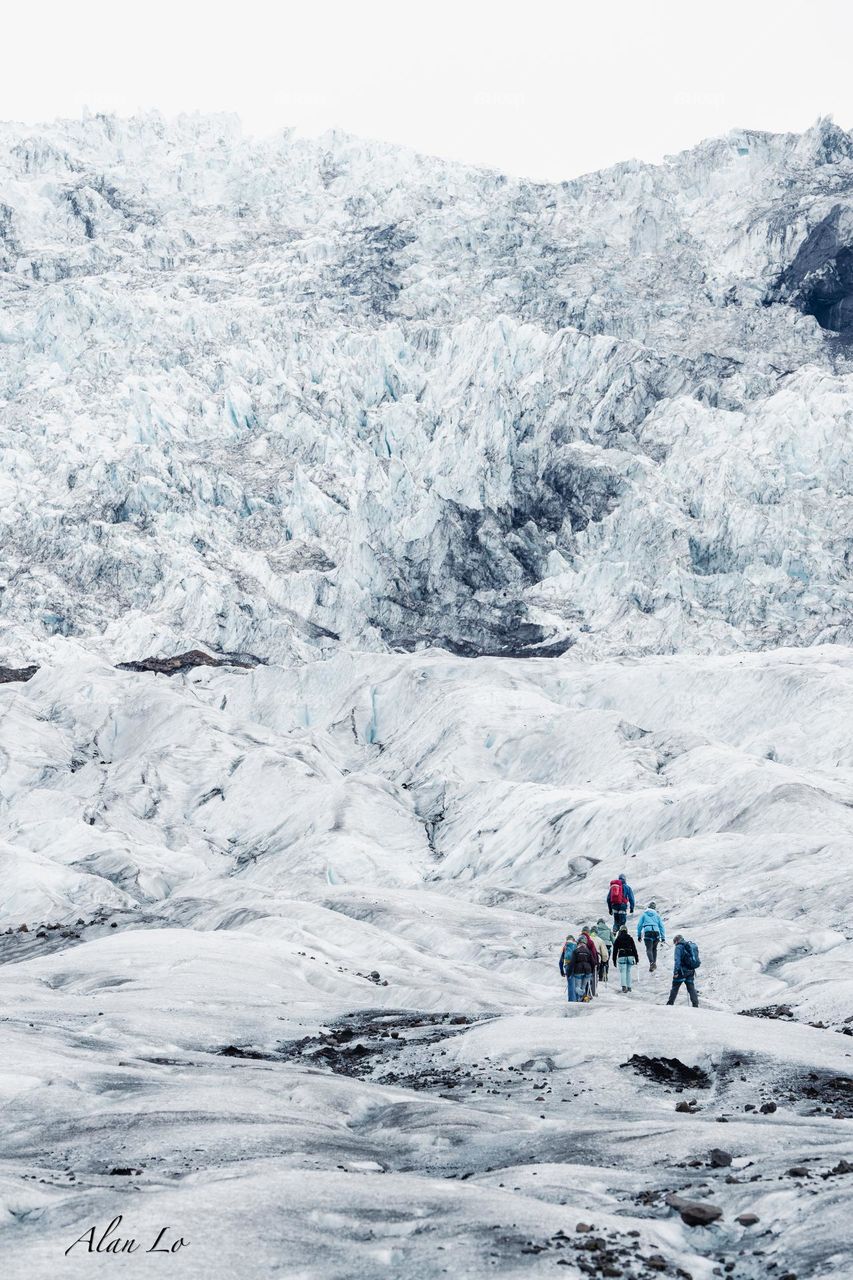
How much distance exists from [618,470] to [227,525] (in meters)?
37.0

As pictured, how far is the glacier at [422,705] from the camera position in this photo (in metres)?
14.6

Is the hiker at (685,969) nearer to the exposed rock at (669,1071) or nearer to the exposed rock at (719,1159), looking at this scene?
the exposed rock at (669,1071)

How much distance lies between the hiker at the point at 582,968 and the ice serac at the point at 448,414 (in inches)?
3149

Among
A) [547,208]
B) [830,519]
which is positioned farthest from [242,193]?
[830,519]

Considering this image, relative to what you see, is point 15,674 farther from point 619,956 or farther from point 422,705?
point 619,956

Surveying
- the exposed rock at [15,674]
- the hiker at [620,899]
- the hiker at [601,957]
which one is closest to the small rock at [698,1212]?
the hiker at [601,957]

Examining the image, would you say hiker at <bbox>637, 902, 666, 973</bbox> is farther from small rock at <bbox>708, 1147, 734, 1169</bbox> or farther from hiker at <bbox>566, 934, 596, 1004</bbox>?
small rock at <bbox>708, 1147, 734, 1169</bbox>

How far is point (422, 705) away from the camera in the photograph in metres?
79.5

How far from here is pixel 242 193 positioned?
195 m

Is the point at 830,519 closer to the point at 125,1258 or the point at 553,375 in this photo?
the point at 553,375
